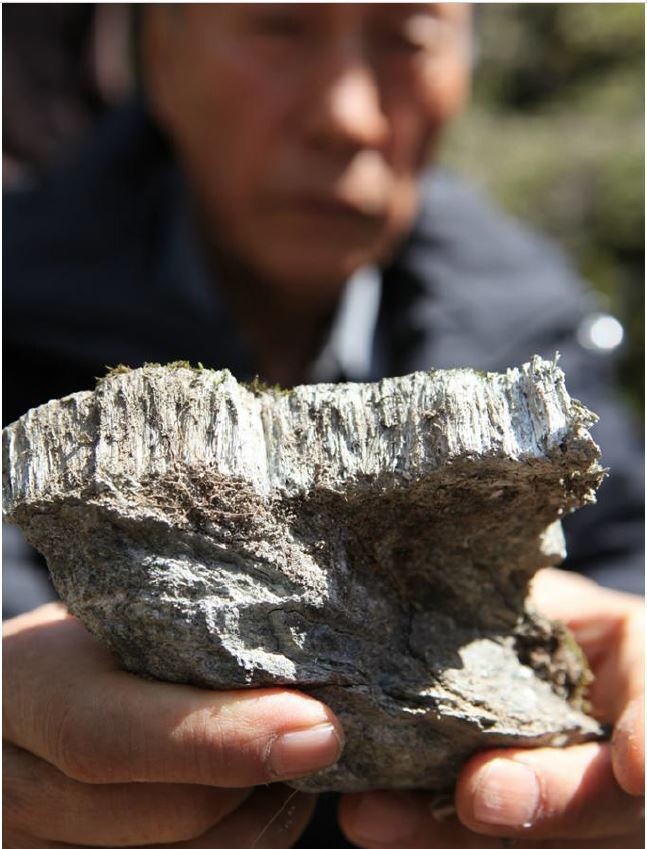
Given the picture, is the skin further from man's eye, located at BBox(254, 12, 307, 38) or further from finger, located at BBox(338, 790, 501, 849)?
finger, located at BBox(338, 790, 501, 849)

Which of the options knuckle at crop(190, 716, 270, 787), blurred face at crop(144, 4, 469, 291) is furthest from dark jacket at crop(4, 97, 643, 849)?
knuckle at crop(190, 716, 270, 787)

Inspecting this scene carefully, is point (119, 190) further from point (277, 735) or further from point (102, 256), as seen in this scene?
point (277, 735)

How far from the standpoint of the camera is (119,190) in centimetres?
412

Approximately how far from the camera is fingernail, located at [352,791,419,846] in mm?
2039

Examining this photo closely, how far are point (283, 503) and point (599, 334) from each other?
3.29 metres

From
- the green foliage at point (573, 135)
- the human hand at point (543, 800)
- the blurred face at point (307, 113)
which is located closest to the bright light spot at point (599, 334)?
the blurred face at point (307, 113)

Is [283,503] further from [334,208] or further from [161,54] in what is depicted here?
[161,54]

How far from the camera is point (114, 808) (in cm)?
185

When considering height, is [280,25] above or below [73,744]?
above

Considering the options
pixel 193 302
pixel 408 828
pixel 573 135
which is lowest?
pixel 408 828

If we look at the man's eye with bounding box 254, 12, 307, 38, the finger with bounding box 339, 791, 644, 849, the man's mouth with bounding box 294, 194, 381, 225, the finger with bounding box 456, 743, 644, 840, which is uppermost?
the man's eye with bounding box 254, 12, 307, 38

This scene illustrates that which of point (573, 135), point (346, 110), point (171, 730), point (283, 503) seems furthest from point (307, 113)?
point (573, 135)

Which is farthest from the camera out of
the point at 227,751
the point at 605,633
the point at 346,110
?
the point at 346,110

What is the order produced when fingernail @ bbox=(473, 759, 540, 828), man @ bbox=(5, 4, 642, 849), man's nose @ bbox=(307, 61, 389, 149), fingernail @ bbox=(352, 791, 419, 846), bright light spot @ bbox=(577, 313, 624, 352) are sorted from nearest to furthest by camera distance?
man @ bbox=(5, 4, 642, 849) → fingernail @ bbox=(473, 759, 540, 828) → fingernail @ bbox=(352, 791, 419, 846) → man's nose @ bbox=(307, 61, 389, 149) → bright light spot @ bbox=(577, 313, 624, 352)
